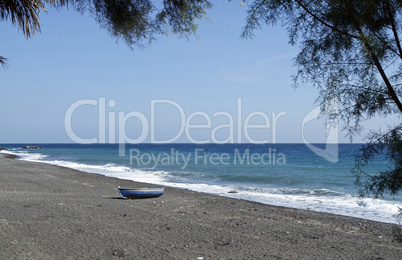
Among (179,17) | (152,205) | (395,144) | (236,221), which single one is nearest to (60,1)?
(179,17)

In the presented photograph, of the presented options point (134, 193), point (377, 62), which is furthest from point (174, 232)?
point (377, 62)

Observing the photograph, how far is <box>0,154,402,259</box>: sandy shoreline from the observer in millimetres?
7156

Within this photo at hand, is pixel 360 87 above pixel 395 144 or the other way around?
above

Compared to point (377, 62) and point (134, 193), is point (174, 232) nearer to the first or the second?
point (134, 193)

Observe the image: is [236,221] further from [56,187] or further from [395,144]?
[56,187]

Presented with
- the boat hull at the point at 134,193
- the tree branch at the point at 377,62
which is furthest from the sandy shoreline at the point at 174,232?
the tree branch at the point at 377,62

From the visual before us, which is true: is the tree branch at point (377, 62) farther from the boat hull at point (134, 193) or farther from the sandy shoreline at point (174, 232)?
the boat hull at point (134, 193)

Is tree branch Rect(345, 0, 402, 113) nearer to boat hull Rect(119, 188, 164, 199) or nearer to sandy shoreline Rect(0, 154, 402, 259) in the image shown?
sandy shoreline Rect(0, 154, 402, 259)

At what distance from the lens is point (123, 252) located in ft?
23.0

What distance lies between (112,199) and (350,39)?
10207 mm

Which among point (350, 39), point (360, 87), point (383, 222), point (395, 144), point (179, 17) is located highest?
point (179, 17)

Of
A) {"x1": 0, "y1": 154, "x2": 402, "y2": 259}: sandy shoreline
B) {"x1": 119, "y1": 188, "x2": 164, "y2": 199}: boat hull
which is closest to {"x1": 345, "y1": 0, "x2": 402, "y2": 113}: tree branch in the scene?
{"x1": 0, "y1": 154, "x2": 402, "y2": 259}: sandy shoreline

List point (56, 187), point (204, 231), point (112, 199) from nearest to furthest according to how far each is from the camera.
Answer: point (204, 231), point (112, 199), point (56, 187)

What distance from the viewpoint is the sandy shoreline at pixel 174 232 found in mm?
7156
